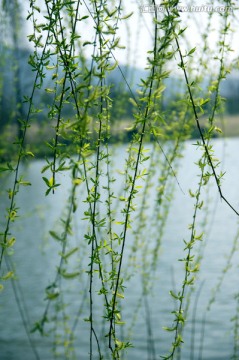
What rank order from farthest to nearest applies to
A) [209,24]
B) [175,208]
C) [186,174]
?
[186,174] < [175,208] < [209,24]

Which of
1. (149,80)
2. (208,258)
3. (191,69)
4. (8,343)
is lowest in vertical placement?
(149,80)

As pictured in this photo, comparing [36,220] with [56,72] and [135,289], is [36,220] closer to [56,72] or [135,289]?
[135,289]

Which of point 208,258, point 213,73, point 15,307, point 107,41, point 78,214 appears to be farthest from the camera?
point 78,214

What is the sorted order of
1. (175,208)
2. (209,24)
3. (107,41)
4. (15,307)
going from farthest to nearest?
(175,208) < (15,307) < (209,24) < (107,41)

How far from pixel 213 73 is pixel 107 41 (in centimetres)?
153

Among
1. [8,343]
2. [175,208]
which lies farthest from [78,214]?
[8,343]

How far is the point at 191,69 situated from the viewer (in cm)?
255

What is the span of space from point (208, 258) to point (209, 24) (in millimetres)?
4379

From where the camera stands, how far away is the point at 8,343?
14.5 ft

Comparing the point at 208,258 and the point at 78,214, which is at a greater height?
the point at 78,214

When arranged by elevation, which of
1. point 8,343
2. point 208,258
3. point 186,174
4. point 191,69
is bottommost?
point 8,343

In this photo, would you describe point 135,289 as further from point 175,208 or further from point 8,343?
point 175,208

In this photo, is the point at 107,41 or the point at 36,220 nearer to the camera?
the point at 107,41

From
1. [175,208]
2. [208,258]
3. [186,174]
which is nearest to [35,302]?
[208,258]
